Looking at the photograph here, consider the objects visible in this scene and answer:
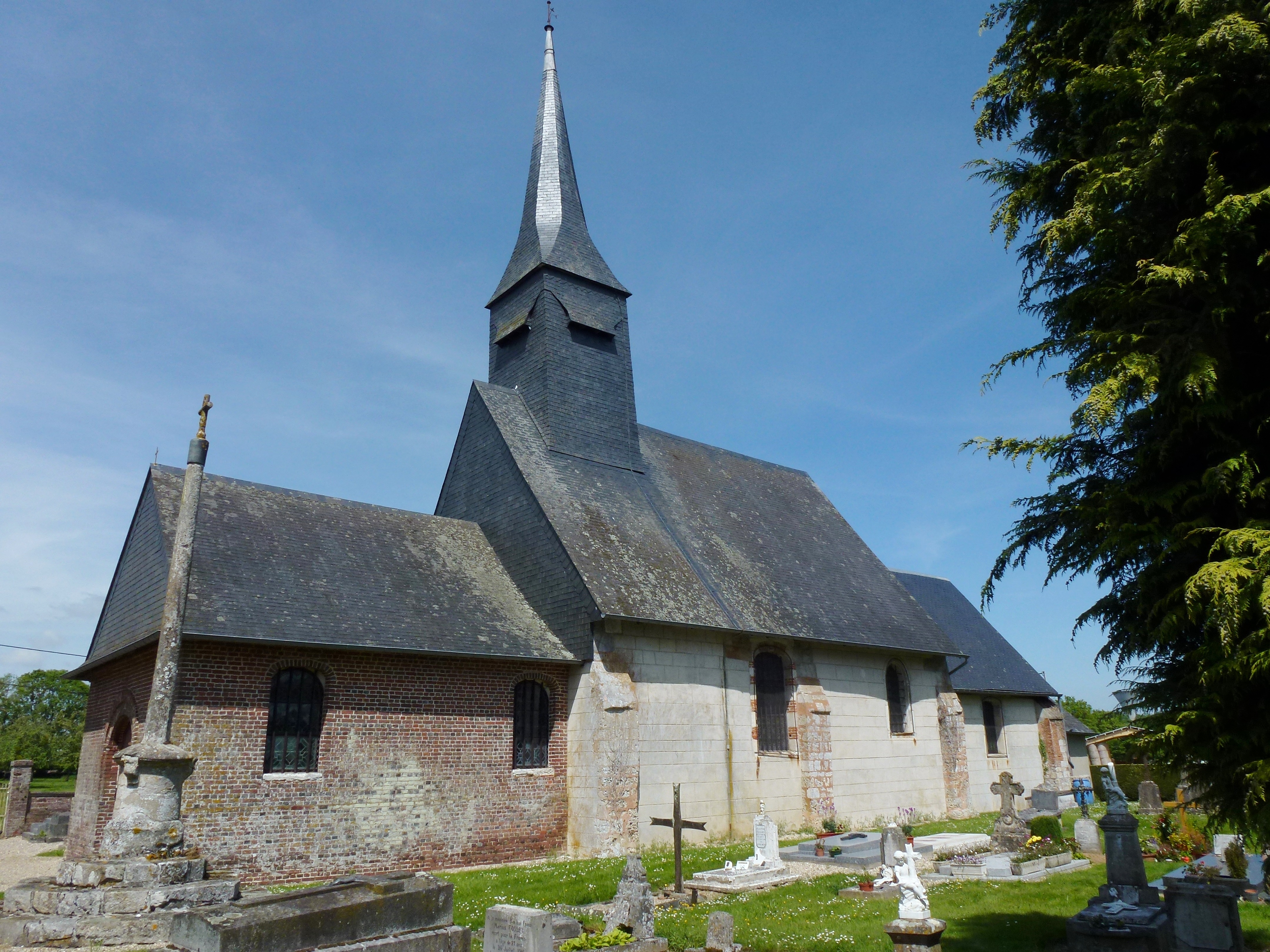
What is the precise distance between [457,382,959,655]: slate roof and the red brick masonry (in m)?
2.51

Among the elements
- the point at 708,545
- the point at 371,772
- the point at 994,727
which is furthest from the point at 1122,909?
the point at 994,727

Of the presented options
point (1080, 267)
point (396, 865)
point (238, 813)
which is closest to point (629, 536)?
point (396, 865)

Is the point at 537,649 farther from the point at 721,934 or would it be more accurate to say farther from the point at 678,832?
the point at 721,934

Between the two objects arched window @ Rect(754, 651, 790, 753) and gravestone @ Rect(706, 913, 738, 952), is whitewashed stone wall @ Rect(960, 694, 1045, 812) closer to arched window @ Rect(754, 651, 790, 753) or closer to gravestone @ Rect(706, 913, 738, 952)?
arched window @ Rect(754, 651, 790, 753)

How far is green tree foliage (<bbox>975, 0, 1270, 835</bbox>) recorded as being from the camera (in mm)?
5758

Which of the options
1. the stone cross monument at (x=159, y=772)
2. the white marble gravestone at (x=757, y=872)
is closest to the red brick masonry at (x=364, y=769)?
the white marble gravestone at (x=757, y=872)

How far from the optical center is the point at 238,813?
Answer: 1177 cm

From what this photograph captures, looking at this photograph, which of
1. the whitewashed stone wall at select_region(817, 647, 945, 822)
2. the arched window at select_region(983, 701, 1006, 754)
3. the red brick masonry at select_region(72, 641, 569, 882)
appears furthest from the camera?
the arched window at select_region(983, 701, 1006, 754)

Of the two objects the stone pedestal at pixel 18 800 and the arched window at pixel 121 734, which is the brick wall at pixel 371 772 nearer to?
the arched window at pixel 121 734

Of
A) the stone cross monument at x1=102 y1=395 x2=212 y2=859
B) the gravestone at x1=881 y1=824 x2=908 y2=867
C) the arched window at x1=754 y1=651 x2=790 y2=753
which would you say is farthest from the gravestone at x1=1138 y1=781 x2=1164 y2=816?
the stone cross monument at x1=102 y1=395 x2=212 y2=859

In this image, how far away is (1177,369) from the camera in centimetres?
609

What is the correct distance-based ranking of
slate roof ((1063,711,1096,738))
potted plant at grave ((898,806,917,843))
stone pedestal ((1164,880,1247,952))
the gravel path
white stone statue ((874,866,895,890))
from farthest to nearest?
slate roof ((1063,711,1096,738)) → potted plant at grave ((898,806,917,843)) → the gravel path → white stone statue ((874,866,895,890)) → stone pedestal ((1164,880,1247,952))

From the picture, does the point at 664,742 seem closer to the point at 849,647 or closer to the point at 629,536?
the point at 629,536

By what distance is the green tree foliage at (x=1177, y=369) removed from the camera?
576cm
